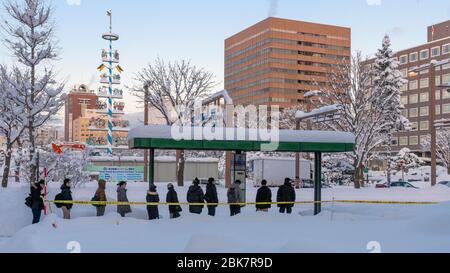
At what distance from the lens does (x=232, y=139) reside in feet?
62.6

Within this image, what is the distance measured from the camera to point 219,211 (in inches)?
848

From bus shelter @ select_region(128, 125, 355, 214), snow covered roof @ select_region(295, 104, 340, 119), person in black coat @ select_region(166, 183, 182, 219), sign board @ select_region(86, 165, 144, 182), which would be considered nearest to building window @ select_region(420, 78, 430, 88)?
snow covered roof @ select_region(295, 104, 340, 119)

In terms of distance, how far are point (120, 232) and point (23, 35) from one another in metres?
17.9

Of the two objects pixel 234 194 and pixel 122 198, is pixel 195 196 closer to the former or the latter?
pixel 234 194

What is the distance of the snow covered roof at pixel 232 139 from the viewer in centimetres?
1822

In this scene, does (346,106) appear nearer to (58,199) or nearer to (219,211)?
(219,211)

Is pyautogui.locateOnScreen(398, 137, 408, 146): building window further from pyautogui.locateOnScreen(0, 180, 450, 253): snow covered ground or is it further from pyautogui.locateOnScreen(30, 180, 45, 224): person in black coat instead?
pyautogui.locateOnScreen(30, 180, 45, 224): person in black coat

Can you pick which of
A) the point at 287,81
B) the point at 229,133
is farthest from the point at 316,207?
the point at 287,81

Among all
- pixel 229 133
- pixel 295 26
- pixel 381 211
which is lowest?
pixel 381 211

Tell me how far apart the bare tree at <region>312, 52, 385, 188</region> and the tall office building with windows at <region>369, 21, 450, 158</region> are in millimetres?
67466

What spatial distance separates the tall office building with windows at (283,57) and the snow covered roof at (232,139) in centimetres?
13146

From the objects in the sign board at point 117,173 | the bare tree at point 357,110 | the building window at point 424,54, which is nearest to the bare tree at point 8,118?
the sign board at point 117,173
